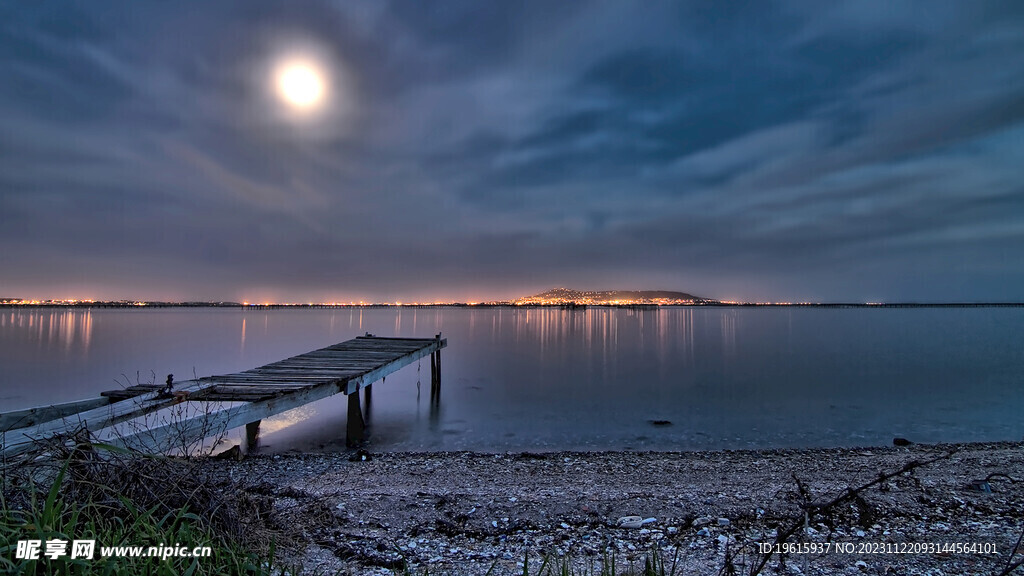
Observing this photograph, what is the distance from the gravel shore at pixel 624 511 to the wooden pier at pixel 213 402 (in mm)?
1428

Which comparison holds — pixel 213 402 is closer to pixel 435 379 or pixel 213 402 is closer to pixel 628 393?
pixel 435 379

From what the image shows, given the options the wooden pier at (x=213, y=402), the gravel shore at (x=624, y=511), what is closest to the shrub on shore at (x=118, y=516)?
the wooden pier at (x=213, y=402)

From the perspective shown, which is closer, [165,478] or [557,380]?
[165,478]

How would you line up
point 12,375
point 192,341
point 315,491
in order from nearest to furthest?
point 315,491 < point 12,375 < point 192,341

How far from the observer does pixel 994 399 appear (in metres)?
22.3

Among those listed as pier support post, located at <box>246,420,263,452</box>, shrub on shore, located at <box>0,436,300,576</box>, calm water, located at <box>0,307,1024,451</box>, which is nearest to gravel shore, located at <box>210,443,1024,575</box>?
shrub on shore, located at <box>0,436,300,576</box>

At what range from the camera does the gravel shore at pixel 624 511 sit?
6312mm

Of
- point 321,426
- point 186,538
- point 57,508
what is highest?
point 57,508

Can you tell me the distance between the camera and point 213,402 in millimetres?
12031

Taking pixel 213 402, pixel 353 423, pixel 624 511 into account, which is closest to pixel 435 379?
pixel 353 423

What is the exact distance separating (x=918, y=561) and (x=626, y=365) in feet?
89.9

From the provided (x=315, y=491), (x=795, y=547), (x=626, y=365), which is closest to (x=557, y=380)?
(x=626, y=365)

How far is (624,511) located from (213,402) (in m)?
9.97

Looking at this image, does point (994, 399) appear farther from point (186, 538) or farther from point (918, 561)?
→ point (186, 538)
